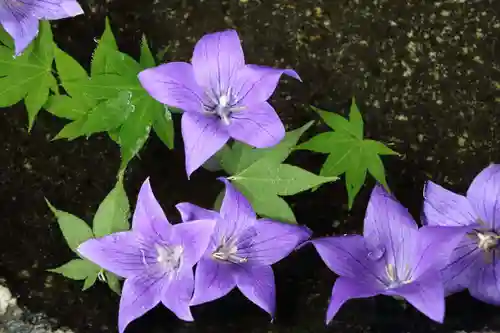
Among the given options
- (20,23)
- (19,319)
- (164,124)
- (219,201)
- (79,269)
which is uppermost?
(20,23)

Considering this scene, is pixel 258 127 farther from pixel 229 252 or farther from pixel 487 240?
pixel 487 240

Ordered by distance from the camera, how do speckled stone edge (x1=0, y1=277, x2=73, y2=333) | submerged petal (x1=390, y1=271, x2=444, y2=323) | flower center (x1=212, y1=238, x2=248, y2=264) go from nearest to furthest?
submerged petal (x1=390, y1=271, x2=444, y2=323) < flower center (x1=212, y1=238, x2=248, y2=264) < speckled stone edge (x1=0, y1=277, x2=73, y2=333)

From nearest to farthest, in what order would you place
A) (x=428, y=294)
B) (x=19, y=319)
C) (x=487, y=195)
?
(x=428, y=294), (x=487, y=195), (x=19, y=319)

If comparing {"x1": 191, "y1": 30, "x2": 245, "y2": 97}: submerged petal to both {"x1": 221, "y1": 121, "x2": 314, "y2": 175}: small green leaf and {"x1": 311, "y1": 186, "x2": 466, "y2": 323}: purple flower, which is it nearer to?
{"x1": 221, "y1": 121, "x2": 314, "y2": 175}: small green leaf

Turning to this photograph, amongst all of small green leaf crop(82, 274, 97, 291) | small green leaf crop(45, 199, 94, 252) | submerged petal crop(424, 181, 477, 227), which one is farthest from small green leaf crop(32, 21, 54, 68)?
submerged petal crop(424, 181, 477, 227)

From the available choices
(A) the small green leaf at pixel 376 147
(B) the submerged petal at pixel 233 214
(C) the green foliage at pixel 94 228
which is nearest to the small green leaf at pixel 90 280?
(C) the green foliage at pixel 94 228

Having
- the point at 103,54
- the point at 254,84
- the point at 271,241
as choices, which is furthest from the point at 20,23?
the point at 271,241

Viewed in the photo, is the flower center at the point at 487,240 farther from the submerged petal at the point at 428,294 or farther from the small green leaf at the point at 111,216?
the small green leaf at the point at 111,216
